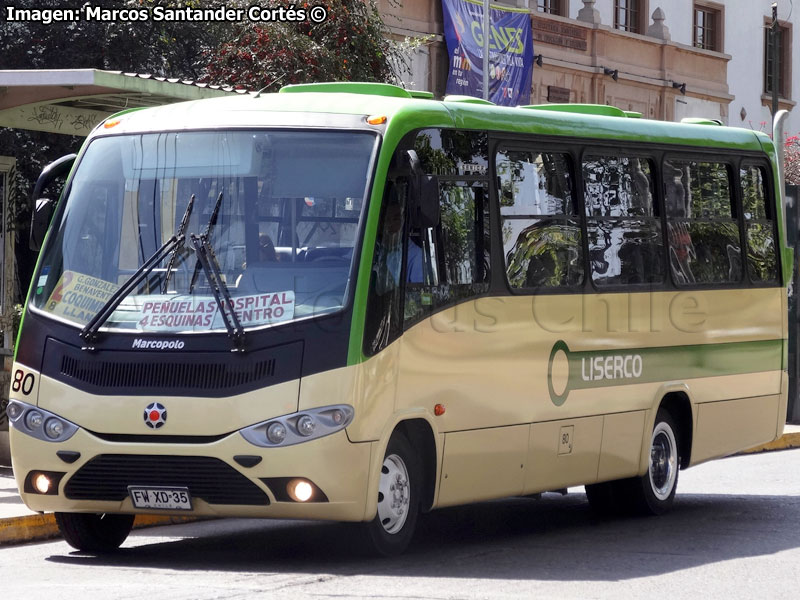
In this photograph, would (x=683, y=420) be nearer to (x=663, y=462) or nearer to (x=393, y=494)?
(x=663, y=462)

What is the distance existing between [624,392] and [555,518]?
4.01ft

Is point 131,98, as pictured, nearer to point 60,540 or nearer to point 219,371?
point 60,540

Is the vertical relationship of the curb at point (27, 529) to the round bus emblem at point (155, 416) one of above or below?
below

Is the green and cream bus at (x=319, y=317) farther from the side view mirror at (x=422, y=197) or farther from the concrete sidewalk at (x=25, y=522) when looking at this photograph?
the concrete sidewalk at (x=25, y=522)

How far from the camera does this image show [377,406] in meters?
9.75

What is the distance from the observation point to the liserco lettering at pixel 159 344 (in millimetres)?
9805

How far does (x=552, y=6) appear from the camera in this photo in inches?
1499

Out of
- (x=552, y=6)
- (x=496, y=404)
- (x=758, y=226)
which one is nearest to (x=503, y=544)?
(x=496, y=404)

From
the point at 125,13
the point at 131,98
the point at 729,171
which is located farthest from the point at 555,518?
the point at 125,13

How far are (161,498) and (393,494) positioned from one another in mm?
1363

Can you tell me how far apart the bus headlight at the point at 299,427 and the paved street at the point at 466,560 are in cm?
75

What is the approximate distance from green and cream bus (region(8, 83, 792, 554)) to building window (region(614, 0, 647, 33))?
1135 inches

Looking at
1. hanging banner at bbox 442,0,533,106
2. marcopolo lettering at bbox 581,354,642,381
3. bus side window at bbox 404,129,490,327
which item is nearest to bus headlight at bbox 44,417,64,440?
bus side window at bbox 404,129,490,327

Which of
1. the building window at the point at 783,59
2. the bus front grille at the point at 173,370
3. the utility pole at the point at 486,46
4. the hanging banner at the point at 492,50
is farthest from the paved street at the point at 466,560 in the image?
the building window at the point at 783,59
